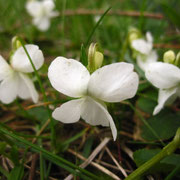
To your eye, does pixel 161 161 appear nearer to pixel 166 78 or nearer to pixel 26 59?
pixel 166 78

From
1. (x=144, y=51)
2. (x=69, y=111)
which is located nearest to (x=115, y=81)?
(x=69, y=111)

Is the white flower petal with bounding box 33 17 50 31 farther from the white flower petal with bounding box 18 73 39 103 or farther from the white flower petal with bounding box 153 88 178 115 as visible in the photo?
the white flower petal with bounding box 153 88 178 115

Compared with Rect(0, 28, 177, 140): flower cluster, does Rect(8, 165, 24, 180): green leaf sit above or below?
below

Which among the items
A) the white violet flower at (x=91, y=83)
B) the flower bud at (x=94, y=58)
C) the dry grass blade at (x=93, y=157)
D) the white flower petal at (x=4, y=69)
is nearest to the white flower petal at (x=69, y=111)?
the white violet flower at (x=91, y=83)

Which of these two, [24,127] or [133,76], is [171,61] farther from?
[24,127]

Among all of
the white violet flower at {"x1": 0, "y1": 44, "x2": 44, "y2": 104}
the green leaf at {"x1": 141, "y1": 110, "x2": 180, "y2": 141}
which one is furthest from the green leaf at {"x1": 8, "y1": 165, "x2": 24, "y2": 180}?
the green leaf at {"x1": 141, "y1": 110, "x2": 180, "y2": 141}

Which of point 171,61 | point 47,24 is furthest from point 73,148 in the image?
point 47,24
